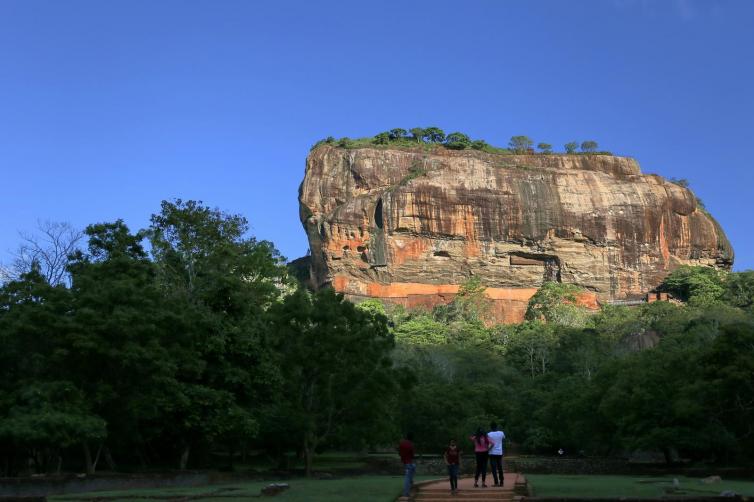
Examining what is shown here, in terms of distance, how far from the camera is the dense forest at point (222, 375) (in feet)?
79.7

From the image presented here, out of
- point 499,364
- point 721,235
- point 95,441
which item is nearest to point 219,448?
point 95,441

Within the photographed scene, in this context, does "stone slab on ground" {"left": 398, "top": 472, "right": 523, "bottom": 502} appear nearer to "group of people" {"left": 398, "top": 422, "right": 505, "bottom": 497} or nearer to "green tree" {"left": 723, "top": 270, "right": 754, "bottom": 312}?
"group of people" {"left": 398, "top": 422, "right": 505, "bottom": 497}

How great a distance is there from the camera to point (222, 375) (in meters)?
27.4

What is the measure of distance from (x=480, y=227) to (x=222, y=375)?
77148mm

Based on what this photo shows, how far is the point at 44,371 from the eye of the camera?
82.6 ft

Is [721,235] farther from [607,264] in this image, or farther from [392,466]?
[392,466]

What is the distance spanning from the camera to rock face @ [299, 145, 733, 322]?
101 meters

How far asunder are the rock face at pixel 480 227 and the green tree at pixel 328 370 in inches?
2759

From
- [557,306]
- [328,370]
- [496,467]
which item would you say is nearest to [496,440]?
[496,467]

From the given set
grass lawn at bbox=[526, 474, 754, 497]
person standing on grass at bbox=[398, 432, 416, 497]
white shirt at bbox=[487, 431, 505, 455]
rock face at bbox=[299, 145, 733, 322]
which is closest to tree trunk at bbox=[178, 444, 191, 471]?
person standing on grass at bbox=[398, 432, 416, 497]

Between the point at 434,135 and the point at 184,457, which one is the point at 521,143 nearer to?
the point at 434,135

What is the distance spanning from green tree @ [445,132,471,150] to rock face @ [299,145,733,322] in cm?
295

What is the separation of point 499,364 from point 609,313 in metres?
26.1

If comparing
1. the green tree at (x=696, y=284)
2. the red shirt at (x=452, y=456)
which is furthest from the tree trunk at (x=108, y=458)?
the green tree at (x=696, y=284)
